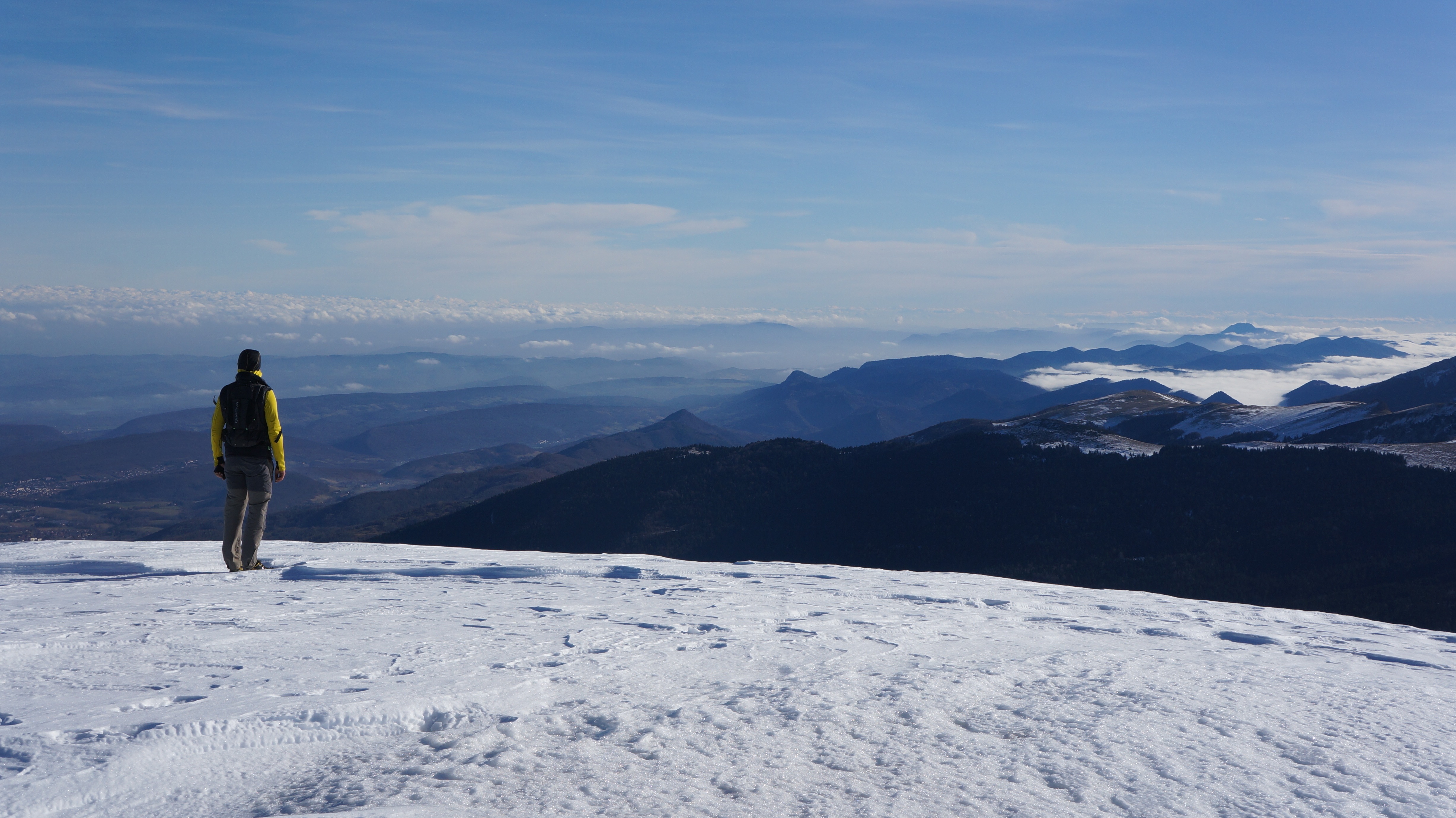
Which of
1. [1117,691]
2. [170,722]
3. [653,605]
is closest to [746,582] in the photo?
[653,605]

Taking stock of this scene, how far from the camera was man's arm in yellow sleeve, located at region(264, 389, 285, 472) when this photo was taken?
12.7m

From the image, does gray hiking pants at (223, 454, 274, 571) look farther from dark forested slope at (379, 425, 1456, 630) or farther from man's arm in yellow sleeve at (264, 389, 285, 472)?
dark forested slope at (379, 425, 1456, 630)

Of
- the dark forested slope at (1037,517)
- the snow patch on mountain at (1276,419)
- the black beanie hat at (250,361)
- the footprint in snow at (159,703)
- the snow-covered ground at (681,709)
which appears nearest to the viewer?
the snow-covered ground at (681,709)

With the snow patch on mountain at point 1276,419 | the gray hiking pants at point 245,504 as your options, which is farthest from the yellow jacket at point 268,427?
the snow patch on mountain at point 1276,419

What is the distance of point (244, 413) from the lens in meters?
12.6

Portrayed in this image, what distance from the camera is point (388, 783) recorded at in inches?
193

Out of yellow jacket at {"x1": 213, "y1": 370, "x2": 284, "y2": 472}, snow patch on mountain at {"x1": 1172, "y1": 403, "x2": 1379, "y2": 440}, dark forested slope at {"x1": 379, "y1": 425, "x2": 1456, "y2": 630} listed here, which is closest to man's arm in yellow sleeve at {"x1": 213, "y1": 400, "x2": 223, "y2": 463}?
yellow jacket at {"x1": 213, "y1": 370, "x2": 284, "y2": 472}

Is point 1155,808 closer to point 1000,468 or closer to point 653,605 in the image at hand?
point 653,605

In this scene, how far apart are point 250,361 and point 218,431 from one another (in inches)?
52.6

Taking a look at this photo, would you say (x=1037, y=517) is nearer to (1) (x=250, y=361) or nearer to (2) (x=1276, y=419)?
(2) (x=1276, y=419)

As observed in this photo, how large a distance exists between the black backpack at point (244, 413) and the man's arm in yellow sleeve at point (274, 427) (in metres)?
0.04

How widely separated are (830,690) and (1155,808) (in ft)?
9.08

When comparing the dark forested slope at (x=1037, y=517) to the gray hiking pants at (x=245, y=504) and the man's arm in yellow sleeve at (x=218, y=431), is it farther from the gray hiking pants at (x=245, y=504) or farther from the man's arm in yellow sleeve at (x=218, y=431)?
the man's arm in yellow sleeve at (x=218, y=431)

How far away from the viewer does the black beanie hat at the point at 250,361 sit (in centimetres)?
1194
